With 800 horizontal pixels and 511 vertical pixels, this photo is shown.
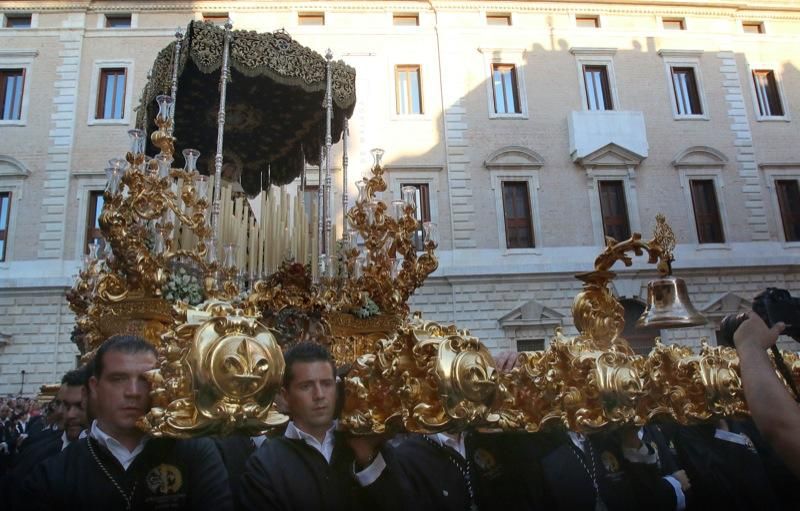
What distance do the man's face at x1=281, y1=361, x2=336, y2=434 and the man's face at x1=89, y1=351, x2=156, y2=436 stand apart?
40 centimetres

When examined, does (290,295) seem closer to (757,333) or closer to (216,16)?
(757,333)

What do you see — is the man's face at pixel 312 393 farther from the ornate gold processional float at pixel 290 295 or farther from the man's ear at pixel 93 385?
the man's ear at pixel 93 385

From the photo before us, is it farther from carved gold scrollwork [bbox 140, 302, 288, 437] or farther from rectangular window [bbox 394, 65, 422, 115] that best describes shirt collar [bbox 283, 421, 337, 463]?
rectangular window [bbox 394, 65, 422, 115]

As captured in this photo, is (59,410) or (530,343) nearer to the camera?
(59,410)

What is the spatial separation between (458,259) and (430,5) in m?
7.27

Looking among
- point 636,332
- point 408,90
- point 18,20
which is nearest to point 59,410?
point 636,332

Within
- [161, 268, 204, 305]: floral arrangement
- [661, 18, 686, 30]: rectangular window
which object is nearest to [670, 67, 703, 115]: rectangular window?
[661, 18, 686, 30]: rectangular window

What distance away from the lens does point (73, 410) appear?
309 centimetres

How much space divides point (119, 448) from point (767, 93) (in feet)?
65.8

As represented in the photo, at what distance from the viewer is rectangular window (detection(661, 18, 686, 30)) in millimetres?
17359

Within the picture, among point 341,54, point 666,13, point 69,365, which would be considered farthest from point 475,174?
point 69,365

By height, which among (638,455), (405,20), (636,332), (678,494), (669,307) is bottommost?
(678,494)

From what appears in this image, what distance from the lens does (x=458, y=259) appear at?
14.8m

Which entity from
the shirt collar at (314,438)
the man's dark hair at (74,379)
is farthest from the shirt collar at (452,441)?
the man's dark hair at (74,379)
